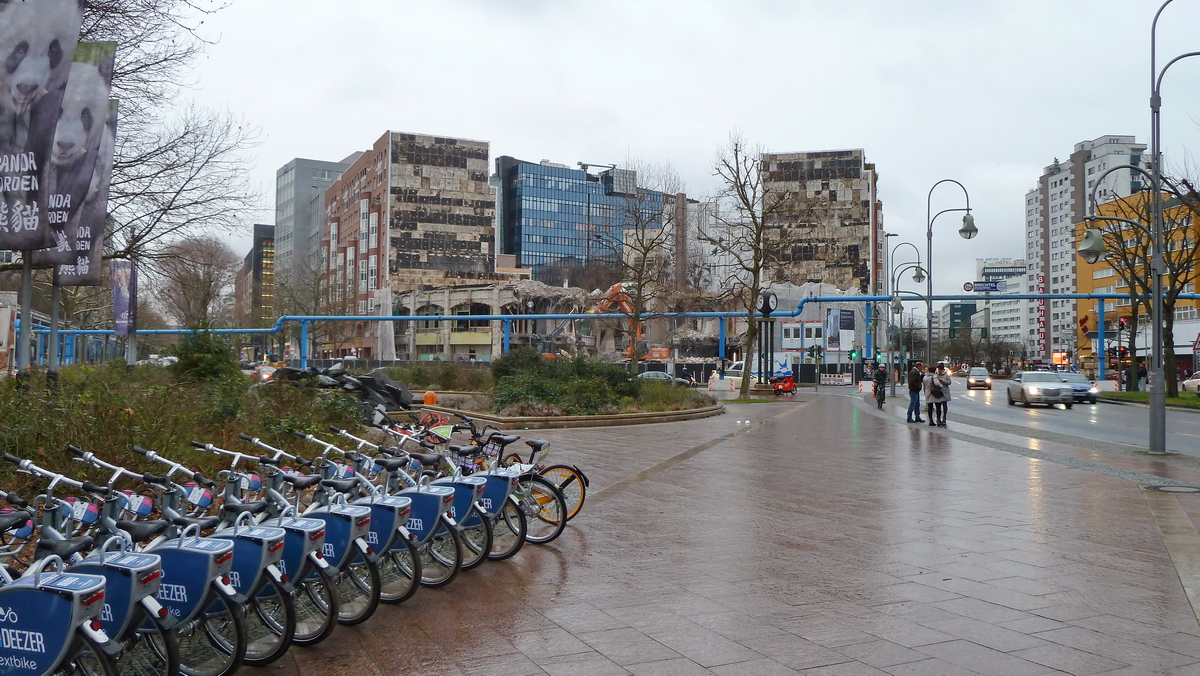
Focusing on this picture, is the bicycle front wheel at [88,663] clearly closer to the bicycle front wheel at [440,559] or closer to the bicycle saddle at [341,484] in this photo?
the bicycle saddle at [341,484]

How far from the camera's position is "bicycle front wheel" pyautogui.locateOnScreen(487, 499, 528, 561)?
284 inches

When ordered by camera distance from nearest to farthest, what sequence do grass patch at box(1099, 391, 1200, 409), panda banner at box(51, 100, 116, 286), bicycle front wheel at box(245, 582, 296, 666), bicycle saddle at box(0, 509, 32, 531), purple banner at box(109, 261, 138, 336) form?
bicycle saddle at box(0, 509, 32, 531), bicycle front wheel at box(245, 582, 296, 666), panda banner at box(51, 100, 116, 286), purple banner at box(109, 261, 138, 336), grass patch at box(1099, 391, 1200, 409)

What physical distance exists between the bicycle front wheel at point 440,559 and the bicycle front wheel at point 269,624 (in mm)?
1653

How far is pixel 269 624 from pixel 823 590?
362cm

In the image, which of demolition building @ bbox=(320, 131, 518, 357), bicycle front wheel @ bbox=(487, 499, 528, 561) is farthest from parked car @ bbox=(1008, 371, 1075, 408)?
demolition building @ bbox=(320, 131, 518, 357)

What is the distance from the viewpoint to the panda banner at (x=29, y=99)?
954cm

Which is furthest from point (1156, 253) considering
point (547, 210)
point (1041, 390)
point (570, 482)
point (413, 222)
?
point (547, 210)

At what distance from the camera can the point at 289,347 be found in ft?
263

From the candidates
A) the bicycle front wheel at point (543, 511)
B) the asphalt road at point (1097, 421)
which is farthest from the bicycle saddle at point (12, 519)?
the asphalt road at point (1097, 421)

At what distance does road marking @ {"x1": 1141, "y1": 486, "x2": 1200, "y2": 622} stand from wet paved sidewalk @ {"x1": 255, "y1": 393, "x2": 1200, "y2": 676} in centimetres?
3

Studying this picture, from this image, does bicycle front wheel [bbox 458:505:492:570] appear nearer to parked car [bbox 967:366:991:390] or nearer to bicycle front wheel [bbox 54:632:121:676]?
bicycle front wheel [bbox 54:632:121:676]

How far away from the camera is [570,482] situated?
8.63m

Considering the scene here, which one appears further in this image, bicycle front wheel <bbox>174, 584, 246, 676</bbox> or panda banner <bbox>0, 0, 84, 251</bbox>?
panda banner <bbox>0, 0, 84, 251</bbox>

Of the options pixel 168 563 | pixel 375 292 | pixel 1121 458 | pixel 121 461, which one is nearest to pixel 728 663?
pixel 168 563
